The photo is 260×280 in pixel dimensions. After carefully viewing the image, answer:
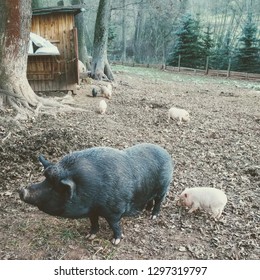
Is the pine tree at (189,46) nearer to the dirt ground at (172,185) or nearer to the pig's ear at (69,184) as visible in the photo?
the dirt ground at (172,185)

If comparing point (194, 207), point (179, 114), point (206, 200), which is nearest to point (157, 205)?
point (194, 207)

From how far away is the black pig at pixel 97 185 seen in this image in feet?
11.2

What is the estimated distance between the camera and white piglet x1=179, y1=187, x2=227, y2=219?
4.66 meters

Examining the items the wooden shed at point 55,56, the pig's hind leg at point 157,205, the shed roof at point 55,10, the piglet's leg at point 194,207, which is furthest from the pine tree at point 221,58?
the pig's hind leg at point 157,205

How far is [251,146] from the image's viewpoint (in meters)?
7.77

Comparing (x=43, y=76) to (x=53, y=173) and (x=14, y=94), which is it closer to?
(x=14, y=94)

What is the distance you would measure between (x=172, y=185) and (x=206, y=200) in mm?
990

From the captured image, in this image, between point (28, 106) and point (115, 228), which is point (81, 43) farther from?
point (115, 228)

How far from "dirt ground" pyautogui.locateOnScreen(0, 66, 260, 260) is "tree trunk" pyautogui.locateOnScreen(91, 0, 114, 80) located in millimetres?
5702

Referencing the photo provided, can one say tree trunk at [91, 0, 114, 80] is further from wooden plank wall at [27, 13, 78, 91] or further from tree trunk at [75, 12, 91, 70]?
wooden plank wall at [27, 13, 78, 91]

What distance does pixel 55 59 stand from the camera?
1182 cm

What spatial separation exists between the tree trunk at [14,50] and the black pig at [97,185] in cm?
466

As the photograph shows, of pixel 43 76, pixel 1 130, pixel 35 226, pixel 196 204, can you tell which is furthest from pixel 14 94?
pixel 196 204

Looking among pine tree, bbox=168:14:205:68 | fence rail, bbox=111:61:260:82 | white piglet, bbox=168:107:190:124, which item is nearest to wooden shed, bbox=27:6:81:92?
white piglet, bbox=168:107:190:124
